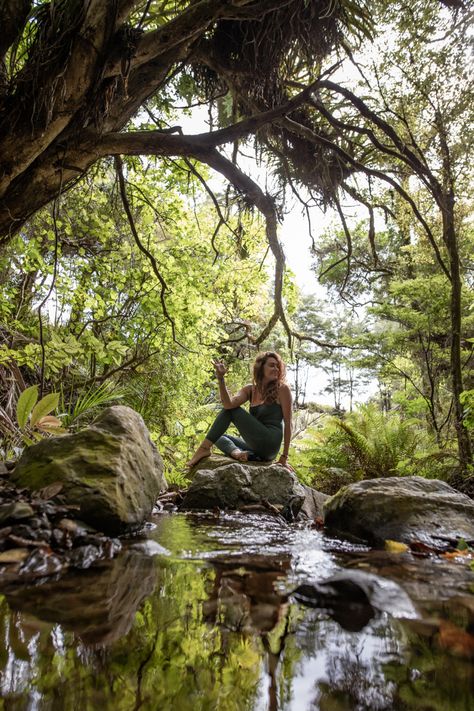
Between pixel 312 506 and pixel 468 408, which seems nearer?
pixel 312 506

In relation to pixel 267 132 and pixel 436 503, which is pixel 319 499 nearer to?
pixel 436 503

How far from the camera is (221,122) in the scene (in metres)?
5.34

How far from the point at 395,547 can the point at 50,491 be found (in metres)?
2.02

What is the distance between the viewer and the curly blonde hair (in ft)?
17.4

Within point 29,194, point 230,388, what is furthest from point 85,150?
point 230,388

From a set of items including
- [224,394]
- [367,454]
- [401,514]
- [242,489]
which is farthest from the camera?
[367,454]

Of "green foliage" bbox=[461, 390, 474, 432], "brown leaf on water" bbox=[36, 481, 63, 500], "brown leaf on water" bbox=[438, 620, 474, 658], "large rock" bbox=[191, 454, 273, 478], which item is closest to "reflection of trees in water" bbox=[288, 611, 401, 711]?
"brown leaf on water" bbox=[438, 620, 474, 658]

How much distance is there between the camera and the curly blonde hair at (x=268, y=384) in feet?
17.4

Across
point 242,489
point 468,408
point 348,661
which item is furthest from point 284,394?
point 348,661

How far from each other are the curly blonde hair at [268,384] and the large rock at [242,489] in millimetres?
1137

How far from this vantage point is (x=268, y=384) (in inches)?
210

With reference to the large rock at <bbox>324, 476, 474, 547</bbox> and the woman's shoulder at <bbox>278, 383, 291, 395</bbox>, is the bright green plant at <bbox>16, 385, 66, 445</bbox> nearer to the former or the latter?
the large rock at <bbox>324, 476, 474, 547</bbox>

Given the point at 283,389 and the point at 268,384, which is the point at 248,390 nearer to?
the point at 268,384

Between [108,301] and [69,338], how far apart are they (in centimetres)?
97
